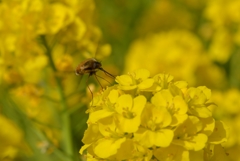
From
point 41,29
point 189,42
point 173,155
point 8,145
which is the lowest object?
point 173,155

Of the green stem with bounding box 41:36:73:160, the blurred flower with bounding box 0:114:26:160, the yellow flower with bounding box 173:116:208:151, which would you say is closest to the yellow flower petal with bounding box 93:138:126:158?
the yellow flower with bounding box 173:116:208:151

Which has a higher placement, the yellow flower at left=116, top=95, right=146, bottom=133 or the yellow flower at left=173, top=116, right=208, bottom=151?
the yellow flower at left=116, top=95, right=146, bottom=133

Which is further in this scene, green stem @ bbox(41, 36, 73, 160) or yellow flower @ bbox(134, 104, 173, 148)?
green stem @ bbox(41, 36, 73, 160)

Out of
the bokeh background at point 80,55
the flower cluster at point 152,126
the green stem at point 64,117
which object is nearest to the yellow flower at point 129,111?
the flower cluster at point 152,126

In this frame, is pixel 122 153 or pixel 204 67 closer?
pixel 122 153

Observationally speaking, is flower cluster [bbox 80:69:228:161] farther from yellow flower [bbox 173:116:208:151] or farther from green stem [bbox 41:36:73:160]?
green stem [bbox 41:36:73:160]

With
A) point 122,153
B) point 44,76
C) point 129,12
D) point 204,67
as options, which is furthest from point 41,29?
point 129,12

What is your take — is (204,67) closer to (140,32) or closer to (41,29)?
(140,32)
